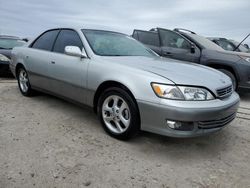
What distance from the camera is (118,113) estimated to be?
130 inches

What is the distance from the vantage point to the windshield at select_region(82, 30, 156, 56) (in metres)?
3.83

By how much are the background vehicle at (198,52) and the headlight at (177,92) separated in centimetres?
343

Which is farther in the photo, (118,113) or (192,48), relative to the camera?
(192,48)

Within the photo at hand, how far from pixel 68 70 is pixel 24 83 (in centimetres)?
182

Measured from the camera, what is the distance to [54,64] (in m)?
4.20

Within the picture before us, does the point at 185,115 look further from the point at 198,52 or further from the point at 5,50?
the point at 5,50

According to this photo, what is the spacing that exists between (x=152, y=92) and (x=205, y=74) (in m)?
0.91

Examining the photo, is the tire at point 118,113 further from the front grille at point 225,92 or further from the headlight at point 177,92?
the front grille at point 225,92

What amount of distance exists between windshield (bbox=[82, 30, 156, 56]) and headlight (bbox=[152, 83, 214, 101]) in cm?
118

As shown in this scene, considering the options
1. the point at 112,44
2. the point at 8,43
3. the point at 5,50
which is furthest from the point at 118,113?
the point at 8,43

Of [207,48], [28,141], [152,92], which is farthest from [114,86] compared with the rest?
[207,48]

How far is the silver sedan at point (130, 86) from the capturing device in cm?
287

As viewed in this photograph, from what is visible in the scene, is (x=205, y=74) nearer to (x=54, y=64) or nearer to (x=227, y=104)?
(x=227, y=104)

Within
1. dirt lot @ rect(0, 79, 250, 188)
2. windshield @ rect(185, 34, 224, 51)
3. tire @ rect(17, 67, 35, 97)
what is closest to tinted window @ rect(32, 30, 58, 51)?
tire @ rect(17, 67, 35, 97)
